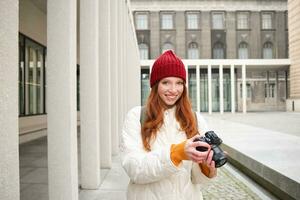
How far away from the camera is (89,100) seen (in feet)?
18.3

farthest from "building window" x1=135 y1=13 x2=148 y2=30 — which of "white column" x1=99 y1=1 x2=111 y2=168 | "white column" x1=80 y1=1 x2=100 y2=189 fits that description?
"white column" x1=80 y1=1 x2=100 y2=189

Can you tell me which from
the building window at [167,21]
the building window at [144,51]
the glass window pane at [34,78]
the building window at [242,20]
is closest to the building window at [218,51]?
the building window at [242,20]

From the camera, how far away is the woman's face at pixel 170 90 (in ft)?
7.22

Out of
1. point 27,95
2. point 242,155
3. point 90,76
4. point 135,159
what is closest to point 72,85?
point 90,76

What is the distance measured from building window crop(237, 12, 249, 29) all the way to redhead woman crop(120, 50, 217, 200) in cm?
4478

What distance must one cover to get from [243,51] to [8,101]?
4521 cm

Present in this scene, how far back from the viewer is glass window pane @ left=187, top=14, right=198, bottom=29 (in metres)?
43.9

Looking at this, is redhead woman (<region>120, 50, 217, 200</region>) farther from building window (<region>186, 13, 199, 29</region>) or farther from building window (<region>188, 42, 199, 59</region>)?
building window (<region>186, 13, 199, 29</region>)

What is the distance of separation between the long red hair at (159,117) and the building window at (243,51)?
44.2 metres

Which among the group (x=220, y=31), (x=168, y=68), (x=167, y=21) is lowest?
(x=168, y=68)

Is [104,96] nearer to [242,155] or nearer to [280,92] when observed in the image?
[242,155]

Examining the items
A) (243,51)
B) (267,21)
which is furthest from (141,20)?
(267,21)

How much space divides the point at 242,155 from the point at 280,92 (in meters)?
38.1

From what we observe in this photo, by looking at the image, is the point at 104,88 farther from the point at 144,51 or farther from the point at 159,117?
the point at 144,51
